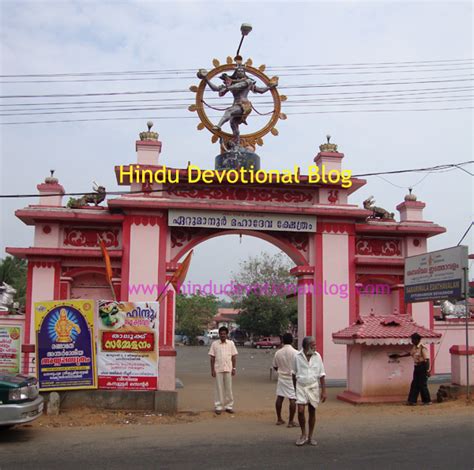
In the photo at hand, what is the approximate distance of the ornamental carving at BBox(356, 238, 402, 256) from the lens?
58.7 feet

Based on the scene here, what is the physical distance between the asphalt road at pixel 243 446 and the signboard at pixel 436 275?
398 cm

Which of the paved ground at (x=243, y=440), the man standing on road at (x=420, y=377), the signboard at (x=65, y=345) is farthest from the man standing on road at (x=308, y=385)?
the signboard at (x=65, y=345)

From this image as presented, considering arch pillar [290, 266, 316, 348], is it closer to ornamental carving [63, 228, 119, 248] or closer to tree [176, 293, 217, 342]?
ornamental carving [63, 228, 119, 248]

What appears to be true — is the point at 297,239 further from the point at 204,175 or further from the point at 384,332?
the point at 384,332

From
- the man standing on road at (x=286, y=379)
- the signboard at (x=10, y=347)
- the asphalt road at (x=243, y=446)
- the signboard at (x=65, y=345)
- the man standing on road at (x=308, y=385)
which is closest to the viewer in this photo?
the asphalt road at (x=243, y=446)

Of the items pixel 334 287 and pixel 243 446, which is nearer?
pixel 243 446

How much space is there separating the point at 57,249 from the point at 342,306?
8246 mm

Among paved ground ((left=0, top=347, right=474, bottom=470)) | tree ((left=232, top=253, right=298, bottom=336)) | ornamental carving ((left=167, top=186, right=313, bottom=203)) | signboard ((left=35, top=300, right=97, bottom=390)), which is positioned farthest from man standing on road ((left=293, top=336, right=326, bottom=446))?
tree ((left=232, top=253, right=298, bottom=336))

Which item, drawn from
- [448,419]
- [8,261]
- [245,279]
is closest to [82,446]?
[448,419]

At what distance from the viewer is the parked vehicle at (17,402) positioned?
831 centimetres

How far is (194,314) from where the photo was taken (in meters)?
59.9

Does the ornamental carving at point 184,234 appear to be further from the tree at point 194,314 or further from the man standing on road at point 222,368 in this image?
the tree at point 194,314

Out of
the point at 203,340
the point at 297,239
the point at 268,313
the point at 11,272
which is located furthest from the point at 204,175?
the point at 203,340

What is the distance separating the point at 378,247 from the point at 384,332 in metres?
6.00
